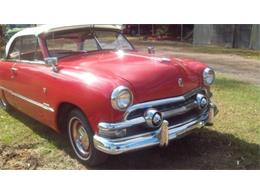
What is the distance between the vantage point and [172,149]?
4.13 meters

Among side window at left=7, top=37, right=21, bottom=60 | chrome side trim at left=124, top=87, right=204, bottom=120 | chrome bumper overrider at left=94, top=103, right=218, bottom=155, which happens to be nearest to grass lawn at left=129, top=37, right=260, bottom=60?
side window at left=7, top=37, right=21, bottom=60

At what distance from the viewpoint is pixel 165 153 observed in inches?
159

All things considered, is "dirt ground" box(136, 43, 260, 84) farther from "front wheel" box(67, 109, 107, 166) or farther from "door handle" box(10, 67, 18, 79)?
"front wheel" box(67, 109, 107, 166)

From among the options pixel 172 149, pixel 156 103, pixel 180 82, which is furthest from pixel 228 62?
pixel 156 103

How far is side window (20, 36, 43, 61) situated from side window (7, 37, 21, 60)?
0.14 metres

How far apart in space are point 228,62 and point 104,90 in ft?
26.2

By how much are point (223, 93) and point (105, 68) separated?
3.35 meters

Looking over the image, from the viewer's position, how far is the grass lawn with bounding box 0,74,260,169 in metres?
3.84

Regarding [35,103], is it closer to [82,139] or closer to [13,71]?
[13,71]

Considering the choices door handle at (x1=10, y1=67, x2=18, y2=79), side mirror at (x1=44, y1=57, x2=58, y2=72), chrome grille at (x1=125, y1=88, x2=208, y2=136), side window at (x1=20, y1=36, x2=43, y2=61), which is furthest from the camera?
door handle at (x1=10, y1=67, x2=18, y2=79)

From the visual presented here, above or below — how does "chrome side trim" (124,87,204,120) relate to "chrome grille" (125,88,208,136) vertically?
above

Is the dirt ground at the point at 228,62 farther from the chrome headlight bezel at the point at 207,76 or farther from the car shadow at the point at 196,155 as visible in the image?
the car shadow at the point at 196,155

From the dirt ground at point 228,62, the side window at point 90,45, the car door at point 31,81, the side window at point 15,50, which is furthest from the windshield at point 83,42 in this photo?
the dirt ground at point 228,62

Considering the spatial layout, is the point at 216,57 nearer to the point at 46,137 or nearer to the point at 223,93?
the point at 223,93
